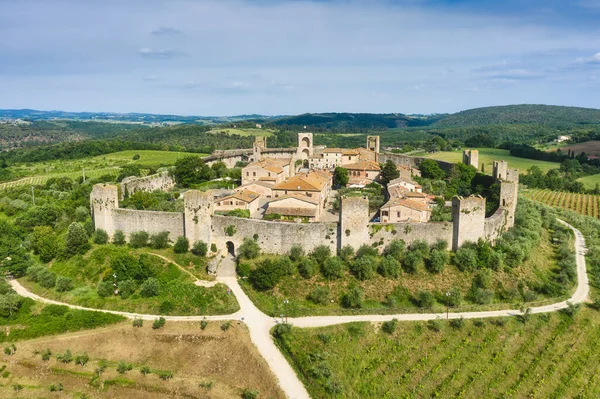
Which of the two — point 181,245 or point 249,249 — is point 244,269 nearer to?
point 249,249

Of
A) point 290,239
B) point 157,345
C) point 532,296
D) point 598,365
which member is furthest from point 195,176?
point 598,365

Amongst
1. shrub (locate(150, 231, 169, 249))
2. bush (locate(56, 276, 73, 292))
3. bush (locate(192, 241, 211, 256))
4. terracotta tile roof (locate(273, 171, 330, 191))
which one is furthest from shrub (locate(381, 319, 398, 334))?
bush (locate(56, 276, 73, 292))

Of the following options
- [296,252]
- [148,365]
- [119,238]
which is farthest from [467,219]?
[119,238]

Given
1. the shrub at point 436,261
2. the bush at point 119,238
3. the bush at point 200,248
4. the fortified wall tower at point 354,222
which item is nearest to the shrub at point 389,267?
the fortified wall tower at point 354,222

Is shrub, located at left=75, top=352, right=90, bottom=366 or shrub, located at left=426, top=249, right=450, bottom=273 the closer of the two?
shrub, located at left=75, top=352, right=90, bottom=366

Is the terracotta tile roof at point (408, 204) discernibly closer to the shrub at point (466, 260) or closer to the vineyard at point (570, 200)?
the shrub at point (466, 260)

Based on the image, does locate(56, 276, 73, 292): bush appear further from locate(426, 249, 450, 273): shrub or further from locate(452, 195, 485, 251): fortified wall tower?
locate(452, 195, 485, 251): fortified wall tower

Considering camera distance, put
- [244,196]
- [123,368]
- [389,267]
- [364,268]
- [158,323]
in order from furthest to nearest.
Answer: [244,196] < [389,267] < [364,268] < [158,323] < [123,368]
